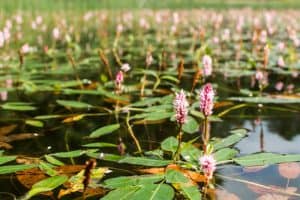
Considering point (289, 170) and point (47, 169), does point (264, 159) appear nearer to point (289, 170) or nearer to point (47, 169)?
point (289, 170)

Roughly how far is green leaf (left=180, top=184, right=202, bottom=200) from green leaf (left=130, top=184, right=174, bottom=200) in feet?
0.14

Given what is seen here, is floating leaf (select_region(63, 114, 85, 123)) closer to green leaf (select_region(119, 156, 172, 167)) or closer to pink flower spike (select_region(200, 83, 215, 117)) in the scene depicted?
green leaf (select_region(119, 156, 172, 167))

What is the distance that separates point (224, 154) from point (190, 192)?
15.5 inches

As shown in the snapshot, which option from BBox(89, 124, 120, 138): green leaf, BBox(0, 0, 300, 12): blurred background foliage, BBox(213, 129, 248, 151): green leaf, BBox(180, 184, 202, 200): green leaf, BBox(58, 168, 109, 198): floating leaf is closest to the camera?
BBox(180, 184, 202, 200): green leaf

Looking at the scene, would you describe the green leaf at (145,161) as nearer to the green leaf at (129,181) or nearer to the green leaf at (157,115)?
the green leaf at (129,181)

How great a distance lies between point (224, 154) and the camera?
1.83 metres

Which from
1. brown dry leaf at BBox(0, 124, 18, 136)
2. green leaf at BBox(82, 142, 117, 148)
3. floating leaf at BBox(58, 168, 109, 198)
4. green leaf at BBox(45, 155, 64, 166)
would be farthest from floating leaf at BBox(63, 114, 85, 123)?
floating leaf at BBox(58, 168, 109, 198)

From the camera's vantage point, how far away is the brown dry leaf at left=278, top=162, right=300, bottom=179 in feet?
5.62

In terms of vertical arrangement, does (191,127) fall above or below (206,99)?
below

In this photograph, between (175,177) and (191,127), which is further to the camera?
(191,127)

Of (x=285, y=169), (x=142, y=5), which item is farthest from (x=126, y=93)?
(x=142, y=5)

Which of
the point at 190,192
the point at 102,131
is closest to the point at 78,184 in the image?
the point at 190,192

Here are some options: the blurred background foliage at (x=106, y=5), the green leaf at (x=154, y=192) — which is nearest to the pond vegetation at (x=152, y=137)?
the green leaf at (x=154, y=192)

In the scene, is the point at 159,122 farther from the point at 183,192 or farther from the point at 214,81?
the point at 214,81
